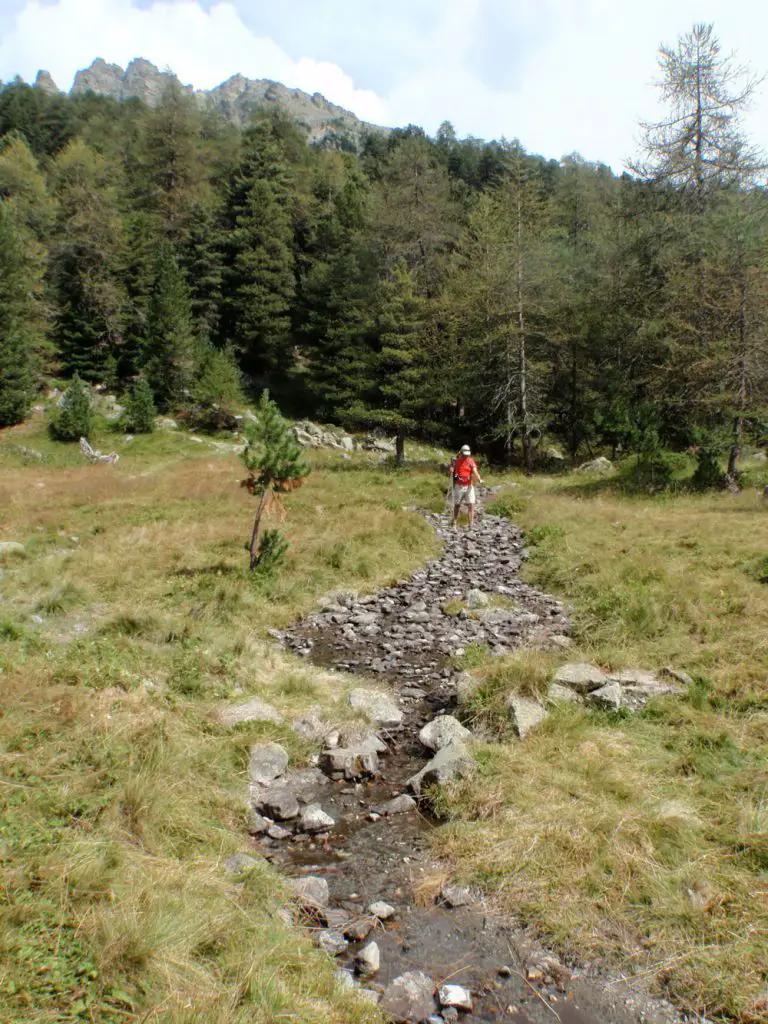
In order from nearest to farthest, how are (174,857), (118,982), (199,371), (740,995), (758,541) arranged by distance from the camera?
(118,982) → (740,995) → (174,857) → (758,541) → (199,371)

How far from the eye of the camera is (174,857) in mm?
5684

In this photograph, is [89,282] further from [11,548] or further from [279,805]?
[279,805]

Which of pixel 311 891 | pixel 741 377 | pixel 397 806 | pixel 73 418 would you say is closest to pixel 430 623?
pixel 397 806

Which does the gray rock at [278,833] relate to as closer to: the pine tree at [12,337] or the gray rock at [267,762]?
the gray rock at [267,762]

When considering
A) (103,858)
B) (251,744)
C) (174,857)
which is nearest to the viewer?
(103,858)

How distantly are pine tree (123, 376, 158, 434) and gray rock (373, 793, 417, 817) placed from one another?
40.0 m

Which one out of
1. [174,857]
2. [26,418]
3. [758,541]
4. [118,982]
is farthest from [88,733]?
[26,418]

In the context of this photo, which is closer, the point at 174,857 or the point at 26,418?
the point at 174,857

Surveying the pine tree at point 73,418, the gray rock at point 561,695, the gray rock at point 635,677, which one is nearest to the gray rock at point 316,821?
the gray rock at point 561,695

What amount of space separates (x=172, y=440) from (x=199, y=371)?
8.86 m

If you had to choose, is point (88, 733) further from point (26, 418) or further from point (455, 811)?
point (26, 418)

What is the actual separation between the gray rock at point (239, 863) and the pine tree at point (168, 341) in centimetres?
4487

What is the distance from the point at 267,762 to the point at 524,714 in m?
3.25

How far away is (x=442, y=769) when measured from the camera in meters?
7.32
